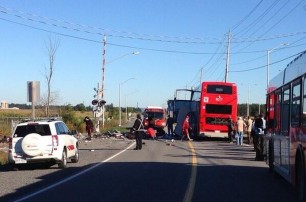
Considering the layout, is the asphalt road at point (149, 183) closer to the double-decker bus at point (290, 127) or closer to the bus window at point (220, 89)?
the double-decker bus at point (290, 127)

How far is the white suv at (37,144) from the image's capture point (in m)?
18.1

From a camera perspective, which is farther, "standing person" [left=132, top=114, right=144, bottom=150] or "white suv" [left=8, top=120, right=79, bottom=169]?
"standing person" [left=132, top=114, right=144, bottom=150]

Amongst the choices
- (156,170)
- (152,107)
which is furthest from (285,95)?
(152,107)

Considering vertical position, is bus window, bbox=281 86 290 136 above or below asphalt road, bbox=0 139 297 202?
above

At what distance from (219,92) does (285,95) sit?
25.4 metres

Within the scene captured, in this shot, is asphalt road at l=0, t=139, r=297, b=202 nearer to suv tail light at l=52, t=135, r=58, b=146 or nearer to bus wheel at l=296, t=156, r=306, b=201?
bus wheel at l=296, t=156, r=306, b=201

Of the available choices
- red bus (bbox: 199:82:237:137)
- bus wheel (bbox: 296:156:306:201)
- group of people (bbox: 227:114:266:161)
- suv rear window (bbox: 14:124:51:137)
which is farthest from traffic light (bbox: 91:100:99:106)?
bus wheel (bbox: 296:156:306:201)

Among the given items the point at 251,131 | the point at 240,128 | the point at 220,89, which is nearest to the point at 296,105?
the point at 251,131

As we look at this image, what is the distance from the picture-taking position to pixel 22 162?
18.1 meters

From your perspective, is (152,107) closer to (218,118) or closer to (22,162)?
(218,118)

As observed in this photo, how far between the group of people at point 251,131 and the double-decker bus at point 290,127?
13.2 ft

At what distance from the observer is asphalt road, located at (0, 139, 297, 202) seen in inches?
453

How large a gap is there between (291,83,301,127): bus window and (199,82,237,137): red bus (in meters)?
26.7

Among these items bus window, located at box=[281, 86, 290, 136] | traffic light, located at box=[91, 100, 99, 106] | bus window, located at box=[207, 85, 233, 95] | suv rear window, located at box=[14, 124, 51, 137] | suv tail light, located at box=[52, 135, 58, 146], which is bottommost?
suv tail light, located at box=[52, 135, 58, 146]
